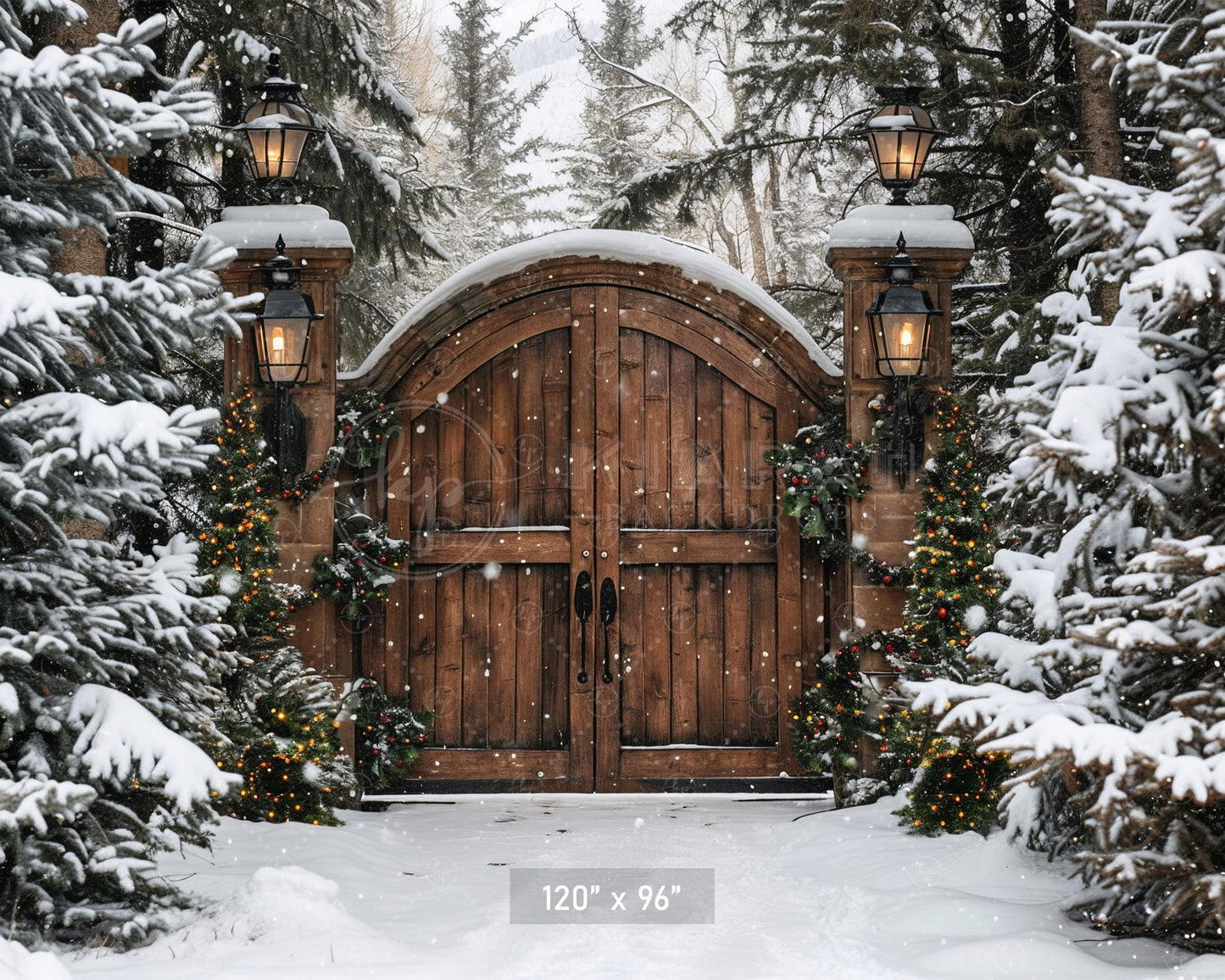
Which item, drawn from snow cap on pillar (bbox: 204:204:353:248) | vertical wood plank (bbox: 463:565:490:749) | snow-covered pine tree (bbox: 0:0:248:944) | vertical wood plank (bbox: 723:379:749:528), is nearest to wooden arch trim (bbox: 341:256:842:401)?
vertical wood plank (bbox: 723:379:749:528)

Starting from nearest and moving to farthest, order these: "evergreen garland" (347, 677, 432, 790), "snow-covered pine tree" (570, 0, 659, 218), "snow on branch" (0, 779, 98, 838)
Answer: "snow on branch" (0, 779, 98, 838), "evergreen garland" (347, 677, 432, 790), "snow-covered pine tree" (570, 0, 659, 218)

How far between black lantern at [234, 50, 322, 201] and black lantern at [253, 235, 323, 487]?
17.8 inches

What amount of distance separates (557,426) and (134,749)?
11.9 feet

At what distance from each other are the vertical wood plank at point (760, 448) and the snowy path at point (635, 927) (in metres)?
1.90

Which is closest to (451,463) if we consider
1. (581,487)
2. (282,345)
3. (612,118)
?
(581,487)

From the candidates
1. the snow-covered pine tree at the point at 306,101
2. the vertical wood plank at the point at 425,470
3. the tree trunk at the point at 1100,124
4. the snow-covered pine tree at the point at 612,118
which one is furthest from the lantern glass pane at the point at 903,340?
the snow-covered pine tree at the point at 612,118

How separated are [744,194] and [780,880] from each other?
791cm

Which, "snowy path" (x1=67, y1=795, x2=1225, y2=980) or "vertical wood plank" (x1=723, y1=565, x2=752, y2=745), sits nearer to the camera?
"snowy path" (x1=67, y1=795, x2=1225, y2=980)

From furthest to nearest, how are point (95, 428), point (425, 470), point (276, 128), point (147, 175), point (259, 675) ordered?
point (147, 175), point (425, 470), point (276, 128), point (259, 675), point (95, 428)

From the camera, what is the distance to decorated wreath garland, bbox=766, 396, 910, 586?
627 cm

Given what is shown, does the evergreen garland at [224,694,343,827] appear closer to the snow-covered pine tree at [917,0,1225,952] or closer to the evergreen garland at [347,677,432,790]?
the evergreen garland at [347,677,432,790]

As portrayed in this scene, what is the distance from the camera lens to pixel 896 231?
20.8ft

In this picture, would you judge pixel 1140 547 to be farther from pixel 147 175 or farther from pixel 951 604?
pixel 147 175

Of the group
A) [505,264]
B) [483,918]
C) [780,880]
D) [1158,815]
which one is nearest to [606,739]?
[780,880]
